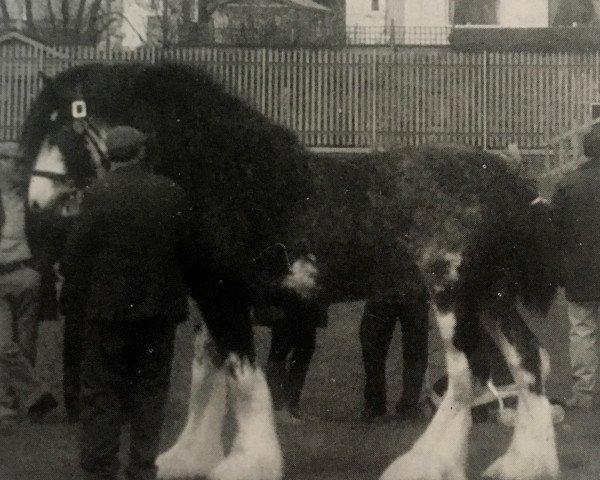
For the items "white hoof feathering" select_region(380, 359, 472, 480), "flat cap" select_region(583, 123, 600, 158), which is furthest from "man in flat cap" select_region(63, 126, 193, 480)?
"flat cap" select_region(583, 123, 600, 158)

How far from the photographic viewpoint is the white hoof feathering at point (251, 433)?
14.2 feet

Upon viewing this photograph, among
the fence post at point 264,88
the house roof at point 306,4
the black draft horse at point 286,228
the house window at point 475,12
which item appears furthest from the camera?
the house window at point 475,12

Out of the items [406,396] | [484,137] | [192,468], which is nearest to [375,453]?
[406,396]

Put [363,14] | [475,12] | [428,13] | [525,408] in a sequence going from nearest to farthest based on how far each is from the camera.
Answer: [525,408] < [363,14] < [428,13] < [475,12]

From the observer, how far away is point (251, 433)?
4.40 metres

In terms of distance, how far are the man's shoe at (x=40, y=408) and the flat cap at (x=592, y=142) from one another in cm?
377

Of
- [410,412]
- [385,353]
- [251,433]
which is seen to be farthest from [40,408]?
[410,412]

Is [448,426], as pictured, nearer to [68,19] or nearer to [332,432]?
[332,432]

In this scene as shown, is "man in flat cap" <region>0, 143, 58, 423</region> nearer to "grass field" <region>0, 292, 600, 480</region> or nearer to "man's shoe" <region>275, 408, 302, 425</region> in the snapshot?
"grass field" <region>0, 292, 600, 480</region>

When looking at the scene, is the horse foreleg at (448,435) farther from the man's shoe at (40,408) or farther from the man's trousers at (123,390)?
the man's shoe at (40,408)

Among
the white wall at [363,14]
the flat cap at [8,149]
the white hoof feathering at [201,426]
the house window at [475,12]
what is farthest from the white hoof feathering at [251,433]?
the house window at [475,12]

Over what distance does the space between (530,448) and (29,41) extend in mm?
3764

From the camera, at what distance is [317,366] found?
5.67 meters

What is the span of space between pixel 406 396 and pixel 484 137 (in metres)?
1.74
